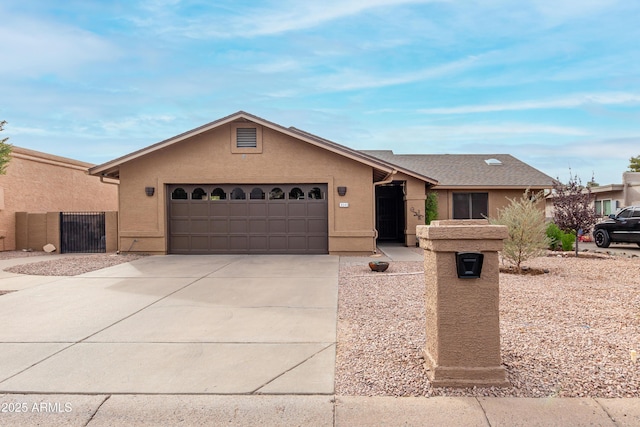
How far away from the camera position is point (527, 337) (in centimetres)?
487

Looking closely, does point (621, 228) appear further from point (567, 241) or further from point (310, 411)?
point (310, 411)

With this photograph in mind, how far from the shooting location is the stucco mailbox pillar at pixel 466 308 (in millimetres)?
3592

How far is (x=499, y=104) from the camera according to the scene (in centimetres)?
2055

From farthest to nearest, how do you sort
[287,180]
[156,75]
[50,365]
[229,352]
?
[156,75] < [287,180] < [229,352] < [50,365]

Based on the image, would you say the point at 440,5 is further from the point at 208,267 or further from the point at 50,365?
the point at 50,365

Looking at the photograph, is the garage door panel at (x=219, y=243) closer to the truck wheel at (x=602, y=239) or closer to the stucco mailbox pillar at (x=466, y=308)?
the stucco mailbox pillar at (x=466, y=308)

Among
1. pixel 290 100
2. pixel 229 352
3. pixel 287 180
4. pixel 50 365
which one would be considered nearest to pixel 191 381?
pixel 229 352

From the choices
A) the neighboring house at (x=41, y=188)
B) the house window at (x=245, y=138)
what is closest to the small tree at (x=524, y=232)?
the house window at (x=245, y=138)

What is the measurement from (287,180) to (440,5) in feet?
23.8

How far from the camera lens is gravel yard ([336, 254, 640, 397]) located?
3.60 m

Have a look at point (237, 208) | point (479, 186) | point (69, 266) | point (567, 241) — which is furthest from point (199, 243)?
point (567, 241)

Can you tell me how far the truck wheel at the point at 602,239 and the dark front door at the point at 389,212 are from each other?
8785 millimetres

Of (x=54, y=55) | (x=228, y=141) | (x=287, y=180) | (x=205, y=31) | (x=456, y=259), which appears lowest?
(x=456, y=259)

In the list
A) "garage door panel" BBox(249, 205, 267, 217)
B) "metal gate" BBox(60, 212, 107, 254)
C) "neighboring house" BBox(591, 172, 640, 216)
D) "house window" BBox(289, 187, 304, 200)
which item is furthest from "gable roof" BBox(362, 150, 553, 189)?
"metal gate" BBox(60, 212, 107, 254)
